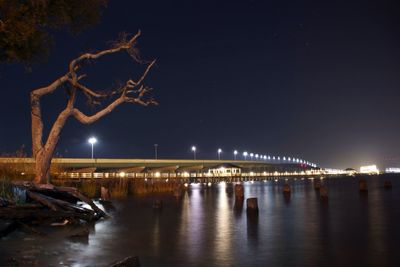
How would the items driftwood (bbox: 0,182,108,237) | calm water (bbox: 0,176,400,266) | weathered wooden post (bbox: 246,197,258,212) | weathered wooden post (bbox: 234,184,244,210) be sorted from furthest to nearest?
weathered wooden post (bbox: 234,184,244,210) < weathered wooden post (bbox: 246,197,258,212) < driftwood (bbox: 0,182,108,237) < calm water (bbox: 0,176,400,266)

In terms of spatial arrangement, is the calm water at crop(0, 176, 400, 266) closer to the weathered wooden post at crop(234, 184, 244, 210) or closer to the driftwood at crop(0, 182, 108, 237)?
the driftwood at crop(0, 182, 108, 237)

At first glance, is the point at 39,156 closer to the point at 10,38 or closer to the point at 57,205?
the point at 57,205

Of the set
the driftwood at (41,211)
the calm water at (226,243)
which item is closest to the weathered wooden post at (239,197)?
the calm water at (226,243)

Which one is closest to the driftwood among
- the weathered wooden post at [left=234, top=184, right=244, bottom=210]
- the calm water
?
the calm water

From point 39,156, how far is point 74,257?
12378 mm

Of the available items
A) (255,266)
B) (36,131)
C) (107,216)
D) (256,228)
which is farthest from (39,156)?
(255,266)

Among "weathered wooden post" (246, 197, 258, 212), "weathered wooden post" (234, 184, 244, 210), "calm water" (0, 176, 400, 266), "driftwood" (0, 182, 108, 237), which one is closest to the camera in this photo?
"calm water" (0, 176, 400, 266)

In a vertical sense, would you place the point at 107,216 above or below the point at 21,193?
below

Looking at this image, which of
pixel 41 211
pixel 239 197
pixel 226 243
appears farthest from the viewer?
pixel 239 197

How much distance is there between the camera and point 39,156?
22172 mm

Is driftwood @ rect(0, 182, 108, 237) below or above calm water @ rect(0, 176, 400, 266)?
above

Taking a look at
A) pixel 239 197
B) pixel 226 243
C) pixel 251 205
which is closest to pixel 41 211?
pixel 226 243

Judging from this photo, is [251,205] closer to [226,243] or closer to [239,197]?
[239,197]

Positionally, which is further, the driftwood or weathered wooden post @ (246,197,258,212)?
weathered wooden post @ (246,197,258,212)
